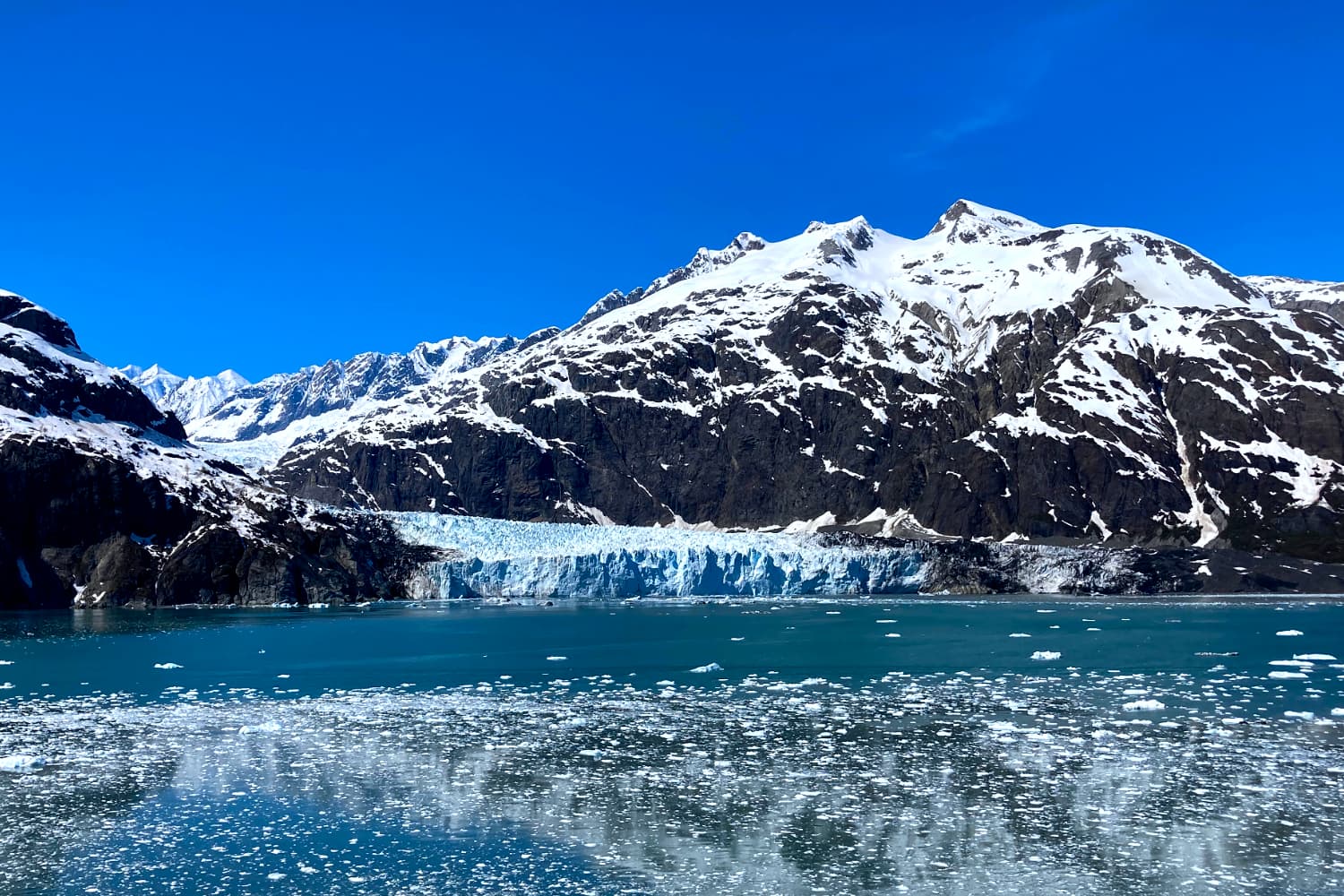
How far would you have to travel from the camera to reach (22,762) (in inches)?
1128

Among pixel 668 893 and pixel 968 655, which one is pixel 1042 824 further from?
pixel 968 655

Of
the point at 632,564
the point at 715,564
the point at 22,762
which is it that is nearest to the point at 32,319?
the point at 632,564

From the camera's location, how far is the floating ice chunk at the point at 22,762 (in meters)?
28.3

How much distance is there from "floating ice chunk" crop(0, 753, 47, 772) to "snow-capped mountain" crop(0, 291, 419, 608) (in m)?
85.1

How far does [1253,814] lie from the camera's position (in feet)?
74.3

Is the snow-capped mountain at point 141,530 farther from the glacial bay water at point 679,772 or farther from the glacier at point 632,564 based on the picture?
the glacial bay water at point 679,772

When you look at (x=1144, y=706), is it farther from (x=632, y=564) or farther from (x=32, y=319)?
(x=32, y=319)

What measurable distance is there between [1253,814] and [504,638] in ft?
163

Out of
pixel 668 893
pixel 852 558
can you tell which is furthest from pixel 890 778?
pixel 852 558

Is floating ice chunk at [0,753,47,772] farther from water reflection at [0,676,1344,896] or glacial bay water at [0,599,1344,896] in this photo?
water reflection at [0,676,1344,896]

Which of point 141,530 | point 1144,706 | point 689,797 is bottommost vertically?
point 689,797

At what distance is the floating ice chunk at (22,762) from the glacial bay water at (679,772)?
0.34ft

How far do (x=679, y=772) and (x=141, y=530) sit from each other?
104908 mm

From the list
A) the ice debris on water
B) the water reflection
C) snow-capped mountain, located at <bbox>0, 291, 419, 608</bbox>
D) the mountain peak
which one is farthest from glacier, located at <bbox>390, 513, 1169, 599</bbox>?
the ice debris on water
